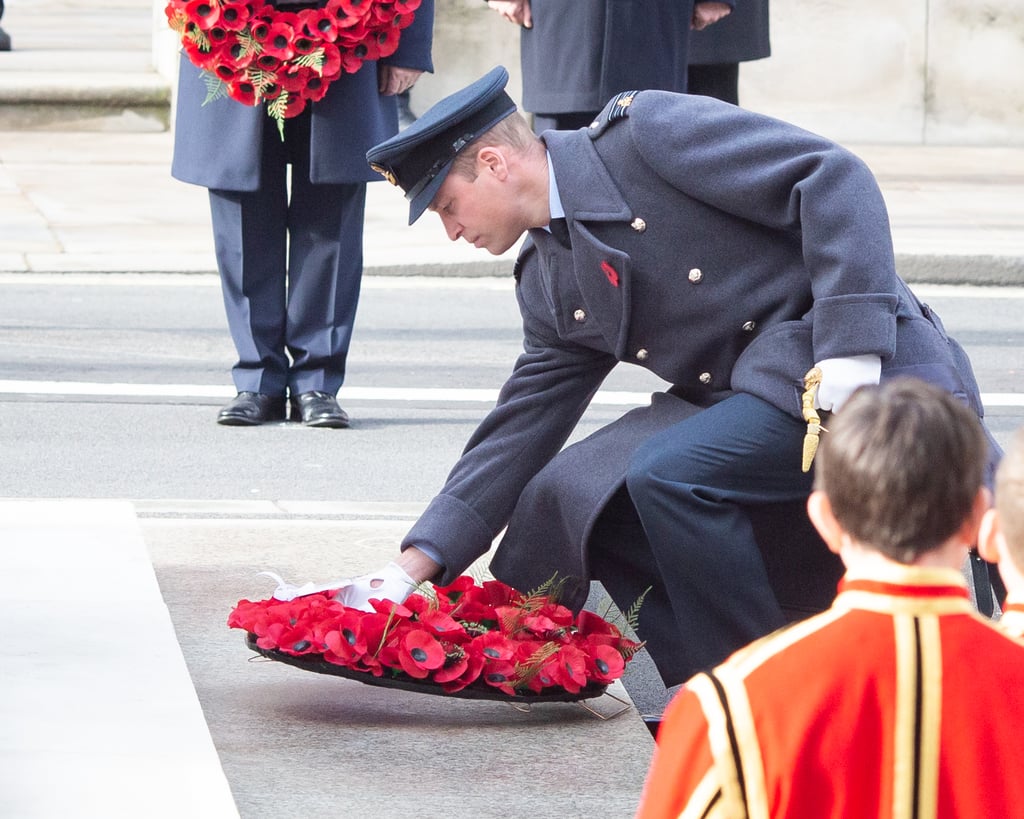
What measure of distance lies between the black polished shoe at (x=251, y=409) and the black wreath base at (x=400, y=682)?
2.67 meters

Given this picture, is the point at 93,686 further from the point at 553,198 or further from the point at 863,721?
the point at 863,721

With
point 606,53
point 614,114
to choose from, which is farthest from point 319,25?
point 614,114

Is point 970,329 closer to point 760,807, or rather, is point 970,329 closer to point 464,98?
point 464,98

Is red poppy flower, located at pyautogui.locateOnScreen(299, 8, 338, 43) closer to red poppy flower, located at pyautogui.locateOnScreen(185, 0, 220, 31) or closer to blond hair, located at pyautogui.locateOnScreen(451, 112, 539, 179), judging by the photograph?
red poppy flower, located at pyautogui.locateOnScreen(185, 0, 220, 31)

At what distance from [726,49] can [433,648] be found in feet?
13.7

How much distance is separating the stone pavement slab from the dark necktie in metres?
0.96

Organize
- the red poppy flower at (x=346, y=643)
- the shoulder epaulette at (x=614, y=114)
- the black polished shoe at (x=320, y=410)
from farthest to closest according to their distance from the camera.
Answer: the black polished shoe at (x=320, y=410), the shoulder epaulette at (x=614, y=114), the red poppy flower at (x=346, y=643)

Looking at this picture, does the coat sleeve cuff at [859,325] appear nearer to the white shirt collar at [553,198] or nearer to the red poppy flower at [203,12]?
the white shirt collar at [553,198]

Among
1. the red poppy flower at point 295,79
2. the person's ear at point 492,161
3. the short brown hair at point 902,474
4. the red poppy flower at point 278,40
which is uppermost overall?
the short brown hair at point 902,474

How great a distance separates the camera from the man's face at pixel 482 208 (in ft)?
11.1

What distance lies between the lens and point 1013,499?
181 centimetres

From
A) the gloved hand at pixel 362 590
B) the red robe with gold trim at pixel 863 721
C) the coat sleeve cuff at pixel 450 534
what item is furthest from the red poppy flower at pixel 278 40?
the red robe with gold trim at pixel 863 721

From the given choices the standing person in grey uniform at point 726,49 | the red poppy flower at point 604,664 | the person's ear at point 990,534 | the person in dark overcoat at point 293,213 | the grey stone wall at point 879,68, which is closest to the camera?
the person's ear at point 990,534

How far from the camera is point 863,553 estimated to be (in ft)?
5.81
